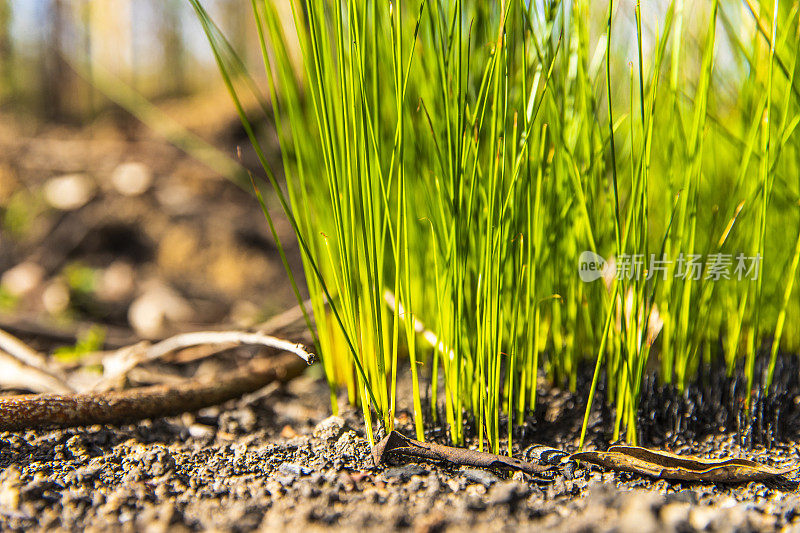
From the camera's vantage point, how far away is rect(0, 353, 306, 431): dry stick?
76 centimetres

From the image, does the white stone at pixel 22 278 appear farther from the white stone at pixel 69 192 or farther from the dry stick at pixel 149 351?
the dry stick at pixel 149 351

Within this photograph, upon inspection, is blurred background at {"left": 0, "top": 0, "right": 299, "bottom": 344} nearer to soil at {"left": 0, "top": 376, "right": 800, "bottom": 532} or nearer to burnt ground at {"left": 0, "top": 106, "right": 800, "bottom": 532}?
burnt ground at {"left": 0, "top": 106, "right": 800, "bottom": 532}

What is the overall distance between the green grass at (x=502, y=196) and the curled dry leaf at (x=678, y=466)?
46mm

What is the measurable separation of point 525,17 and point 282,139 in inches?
14.0

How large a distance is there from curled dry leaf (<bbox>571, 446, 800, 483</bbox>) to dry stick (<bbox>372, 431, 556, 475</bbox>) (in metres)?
0.09

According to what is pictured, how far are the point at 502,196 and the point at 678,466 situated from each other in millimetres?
439

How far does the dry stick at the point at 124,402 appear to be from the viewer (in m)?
0.76

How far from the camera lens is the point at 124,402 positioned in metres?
0.83

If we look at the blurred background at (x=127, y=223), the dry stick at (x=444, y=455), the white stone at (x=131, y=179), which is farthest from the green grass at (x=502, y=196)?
the white stone at (x=131, y=179)

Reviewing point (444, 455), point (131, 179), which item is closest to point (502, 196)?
point (444, 455)

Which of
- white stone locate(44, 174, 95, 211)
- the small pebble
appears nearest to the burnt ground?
the small pebble

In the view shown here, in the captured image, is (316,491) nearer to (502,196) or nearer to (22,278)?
(502,196)

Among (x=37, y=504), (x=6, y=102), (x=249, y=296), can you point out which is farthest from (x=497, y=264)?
(x=6, y=102)

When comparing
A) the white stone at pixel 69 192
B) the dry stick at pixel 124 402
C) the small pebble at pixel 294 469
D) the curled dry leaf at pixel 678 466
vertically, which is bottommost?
the small pebble at pixel 294 469
